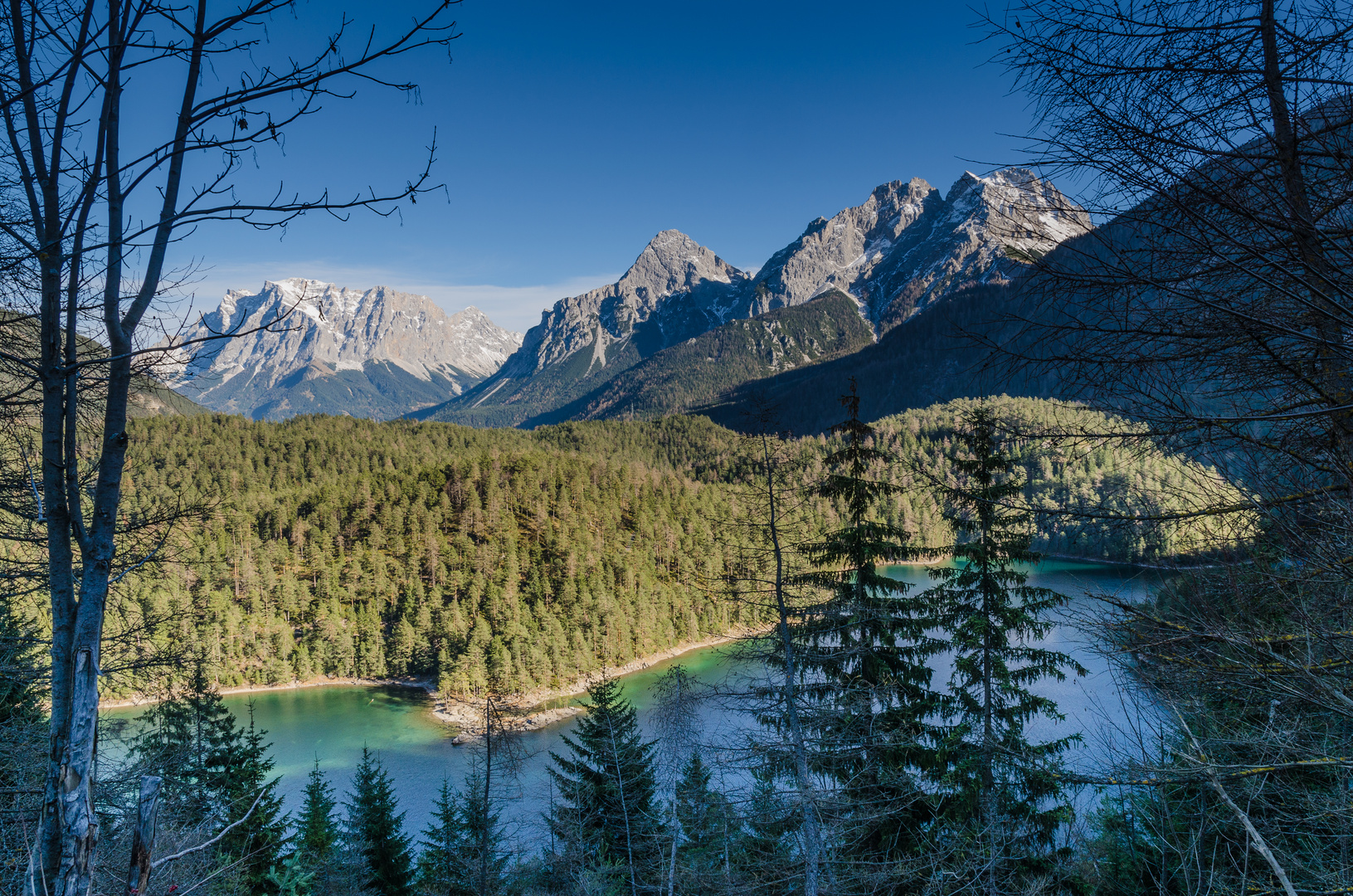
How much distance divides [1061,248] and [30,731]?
1278cm

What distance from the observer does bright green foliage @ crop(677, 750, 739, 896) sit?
955cm

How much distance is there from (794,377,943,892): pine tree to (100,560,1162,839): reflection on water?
10.6m

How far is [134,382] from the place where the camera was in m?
3.28

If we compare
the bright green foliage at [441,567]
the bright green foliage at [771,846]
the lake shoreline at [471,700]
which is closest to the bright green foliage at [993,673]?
the bright green foliage at [771,846]

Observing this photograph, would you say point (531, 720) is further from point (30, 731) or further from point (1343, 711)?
point (1343, 711)

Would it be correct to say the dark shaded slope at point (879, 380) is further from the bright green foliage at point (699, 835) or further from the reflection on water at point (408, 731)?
the bright green foliage at point (699, 835)

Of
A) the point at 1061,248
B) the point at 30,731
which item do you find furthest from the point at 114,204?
the point at 30,731

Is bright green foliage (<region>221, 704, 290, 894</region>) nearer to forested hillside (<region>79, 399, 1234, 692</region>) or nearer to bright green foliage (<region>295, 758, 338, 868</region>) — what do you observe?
bright green foliage (<region>295, 758, 338, 868</region>)

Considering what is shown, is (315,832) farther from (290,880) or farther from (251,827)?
(251,827)

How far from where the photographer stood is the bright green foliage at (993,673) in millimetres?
7723

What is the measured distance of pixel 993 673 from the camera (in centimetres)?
817

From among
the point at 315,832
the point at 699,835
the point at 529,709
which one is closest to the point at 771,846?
the point at 699,835

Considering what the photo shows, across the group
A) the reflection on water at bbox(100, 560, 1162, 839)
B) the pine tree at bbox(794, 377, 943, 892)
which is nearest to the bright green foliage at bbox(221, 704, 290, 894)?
the reflection on water at bbox(100, 560, 1162, 839)

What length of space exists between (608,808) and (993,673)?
32.4 ft
